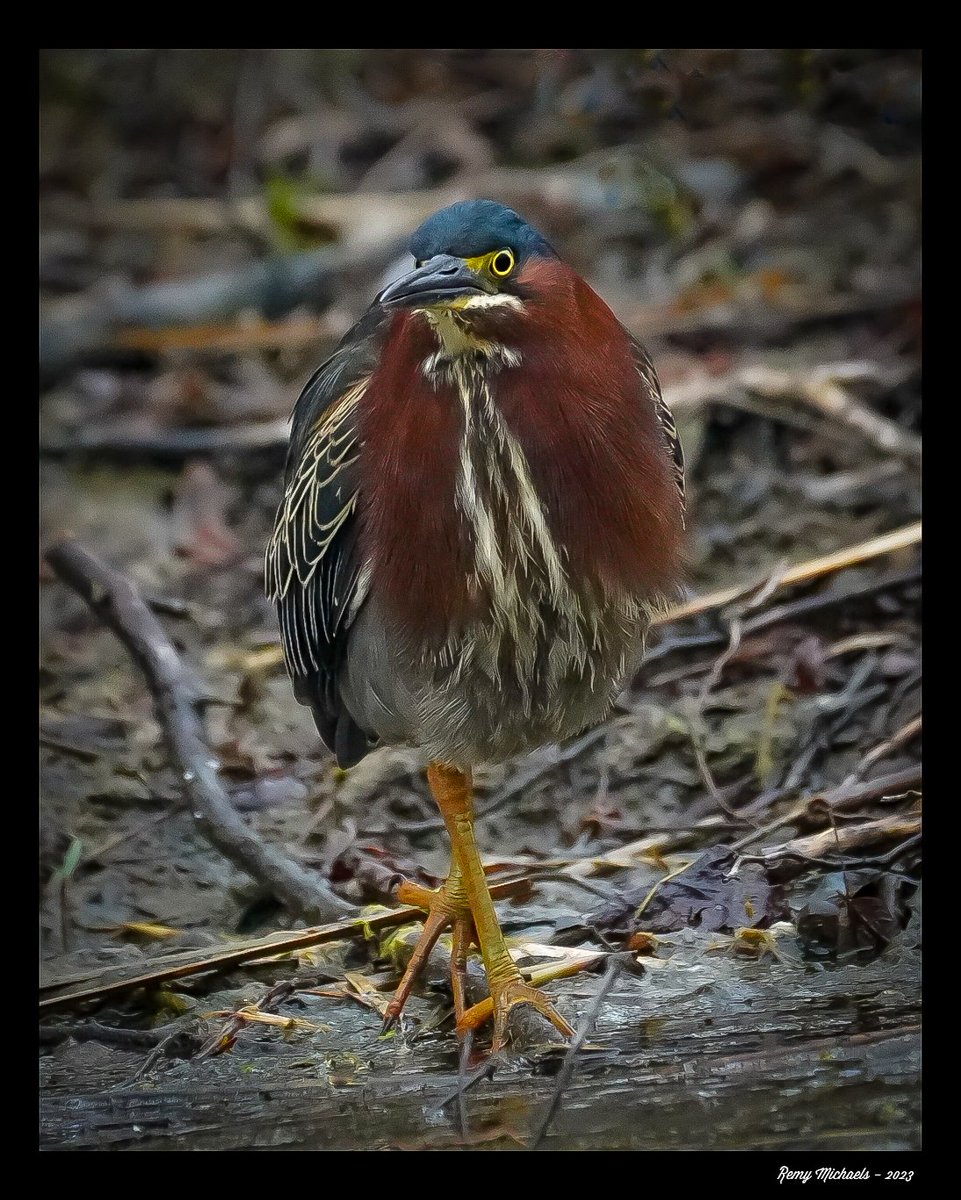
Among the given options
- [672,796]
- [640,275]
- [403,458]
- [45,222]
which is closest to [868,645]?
[672,796]

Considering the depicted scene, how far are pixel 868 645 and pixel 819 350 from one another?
1997mm

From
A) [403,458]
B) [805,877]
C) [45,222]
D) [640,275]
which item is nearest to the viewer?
[403,458]

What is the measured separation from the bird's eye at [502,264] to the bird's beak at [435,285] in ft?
0.17

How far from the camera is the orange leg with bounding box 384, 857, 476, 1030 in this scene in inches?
152

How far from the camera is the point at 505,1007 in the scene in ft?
12.3

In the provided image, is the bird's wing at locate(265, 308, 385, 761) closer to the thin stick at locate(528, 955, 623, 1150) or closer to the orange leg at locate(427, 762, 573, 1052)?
the orange leg at locate(427, 762, 573, 1052)

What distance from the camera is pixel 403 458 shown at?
341cm

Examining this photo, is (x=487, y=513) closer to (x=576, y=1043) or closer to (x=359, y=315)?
(x=576, y=1043)

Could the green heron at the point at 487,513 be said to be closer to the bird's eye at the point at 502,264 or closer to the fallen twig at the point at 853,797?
the bird's eye at the point at 502,264

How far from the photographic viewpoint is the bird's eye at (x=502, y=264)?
323cm

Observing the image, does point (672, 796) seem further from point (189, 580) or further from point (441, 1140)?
point (189, 580)

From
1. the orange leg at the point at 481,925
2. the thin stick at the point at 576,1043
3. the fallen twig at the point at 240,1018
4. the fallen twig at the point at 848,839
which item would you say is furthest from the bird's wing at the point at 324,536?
the fallen twig at the point at 848,839

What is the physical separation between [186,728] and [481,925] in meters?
1.55

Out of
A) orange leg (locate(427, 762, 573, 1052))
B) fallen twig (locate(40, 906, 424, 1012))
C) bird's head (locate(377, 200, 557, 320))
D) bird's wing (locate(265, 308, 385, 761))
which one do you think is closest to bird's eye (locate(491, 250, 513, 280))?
Answer: bird's head (locate(377, 200, 557, 320))
